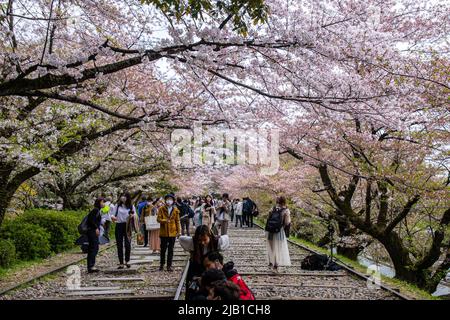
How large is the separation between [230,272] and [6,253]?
23.9 feet

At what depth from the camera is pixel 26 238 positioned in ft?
37.3

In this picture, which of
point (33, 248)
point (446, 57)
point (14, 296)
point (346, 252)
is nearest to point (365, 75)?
point (446, 57)

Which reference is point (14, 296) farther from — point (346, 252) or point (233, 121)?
point (346, 252)

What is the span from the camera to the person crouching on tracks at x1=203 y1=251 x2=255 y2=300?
4410mm

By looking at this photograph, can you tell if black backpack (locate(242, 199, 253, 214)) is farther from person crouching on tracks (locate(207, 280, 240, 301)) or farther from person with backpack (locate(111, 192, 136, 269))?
person crouching on tracks (locate(207, 280, 240, 301))

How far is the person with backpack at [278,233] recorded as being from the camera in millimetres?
9594

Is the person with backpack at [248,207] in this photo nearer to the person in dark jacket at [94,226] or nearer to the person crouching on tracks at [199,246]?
the person in dark jacket at [94,226]

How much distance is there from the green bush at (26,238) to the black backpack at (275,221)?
626 centimetres

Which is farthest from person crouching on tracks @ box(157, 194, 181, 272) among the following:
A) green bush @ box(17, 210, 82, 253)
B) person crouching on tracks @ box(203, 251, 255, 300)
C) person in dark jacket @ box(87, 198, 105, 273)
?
green bush @ box(17, 210, 82, 253)

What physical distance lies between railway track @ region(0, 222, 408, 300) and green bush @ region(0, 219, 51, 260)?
1148mm

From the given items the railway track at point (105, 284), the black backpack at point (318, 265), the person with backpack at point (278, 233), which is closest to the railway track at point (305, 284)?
the black backpack at point (318, 265)
